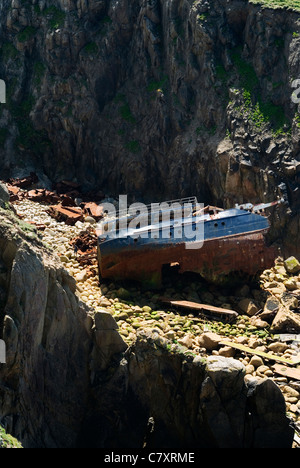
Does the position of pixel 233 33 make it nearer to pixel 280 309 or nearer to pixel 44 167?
pixel 44 167

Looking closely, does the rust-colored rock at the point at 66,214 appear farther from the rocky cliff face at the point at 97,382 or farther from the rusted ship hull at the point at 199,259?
the rocky cliff face at the point at 97,382

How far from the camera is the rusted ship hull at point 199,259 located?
19.2 m

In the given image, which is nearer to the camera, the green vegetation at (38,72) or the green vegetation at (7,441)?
the green vegetation at (7,441)

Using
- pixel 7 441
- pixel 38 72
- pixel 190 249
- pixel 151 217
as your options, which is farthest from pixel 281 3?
pixel 7 441

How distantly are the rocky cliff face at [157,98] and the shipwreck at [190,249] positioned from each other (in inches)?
148

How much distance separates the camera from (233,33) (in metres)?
27.3

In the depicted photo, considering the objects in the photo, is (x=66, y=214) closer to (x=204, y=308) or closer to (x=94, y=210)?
(x=94, y=210)

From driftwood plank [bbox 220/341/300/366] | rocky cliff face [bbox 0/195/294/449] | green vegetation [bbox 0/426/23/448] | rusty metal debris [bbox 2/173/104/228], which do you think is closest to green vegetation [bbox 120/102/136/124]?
rusty metal debris [bbox 2/173/104/228]

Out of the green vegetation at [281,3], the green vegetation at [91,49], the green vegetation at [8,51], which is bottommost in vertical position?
the green vegetation at [281,3]

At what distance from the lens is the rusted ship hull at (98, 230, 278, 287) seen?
19203 mm

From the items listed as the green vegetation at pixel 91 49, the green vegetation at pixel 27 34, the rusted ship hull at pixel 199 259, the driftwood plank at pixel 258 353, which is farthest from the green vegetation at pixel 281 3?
the driftwood plank at pixel 258 353

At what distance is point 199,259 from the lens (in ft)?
63.8

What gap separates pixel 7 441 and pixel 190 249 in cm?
1124

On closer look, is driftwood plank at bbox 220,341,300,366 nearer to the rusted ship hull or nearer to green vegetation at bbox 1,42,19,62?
the rusted ship hull
